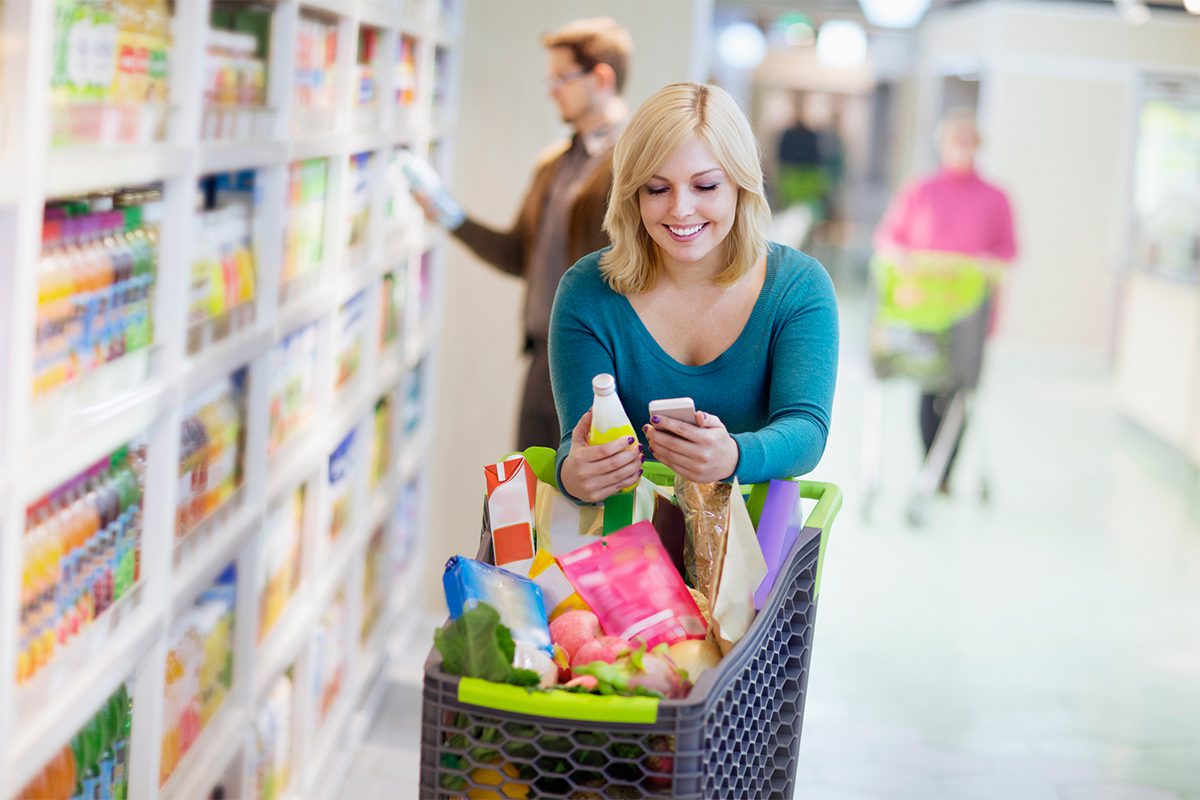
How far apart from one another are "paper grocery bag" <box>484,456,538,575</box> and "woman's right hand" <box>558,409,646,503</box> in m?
0.07

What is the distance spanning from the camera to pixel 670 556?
1950mm

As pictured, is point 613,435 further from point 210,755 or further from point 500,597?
point 210,755

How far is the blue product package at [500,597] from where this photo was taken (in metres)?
1.62

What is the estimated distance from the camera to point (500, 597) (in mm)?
1662

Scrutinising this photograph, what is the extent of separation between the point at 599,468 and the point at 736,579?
25 cm

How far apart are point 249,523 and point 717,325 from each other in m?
1.22

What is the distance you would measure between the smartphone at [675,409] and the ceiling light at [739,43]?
17076mm

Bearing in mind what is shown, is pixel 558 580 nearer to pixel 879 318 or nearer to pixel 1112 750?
pixel 1112 750

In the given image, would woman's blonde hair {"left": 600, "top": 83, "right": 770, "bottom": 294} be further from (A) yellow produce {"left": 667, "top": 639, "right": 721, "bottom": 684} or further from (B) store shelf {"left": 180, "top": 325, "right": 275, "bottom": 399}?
(B) store shelf {"left": 180, "top": 325, "right": 275, "bottom": 399}

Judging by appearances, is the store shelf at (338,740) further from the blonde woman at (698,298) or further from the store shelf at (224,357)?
the blonde woman at (698,298)

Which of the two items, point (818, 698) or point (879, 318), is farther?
point (879, 318)

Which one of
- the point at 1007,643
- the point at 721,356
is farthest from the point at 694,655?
the point at 1007,643

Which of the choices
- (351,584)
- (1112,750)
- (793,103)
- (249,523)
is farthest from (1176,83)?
(793,103)

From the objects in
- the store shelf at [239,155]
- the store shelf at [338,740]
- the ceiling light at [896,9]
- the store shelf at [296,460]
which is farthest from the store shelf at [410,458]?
the ceiling light at [896,9]
